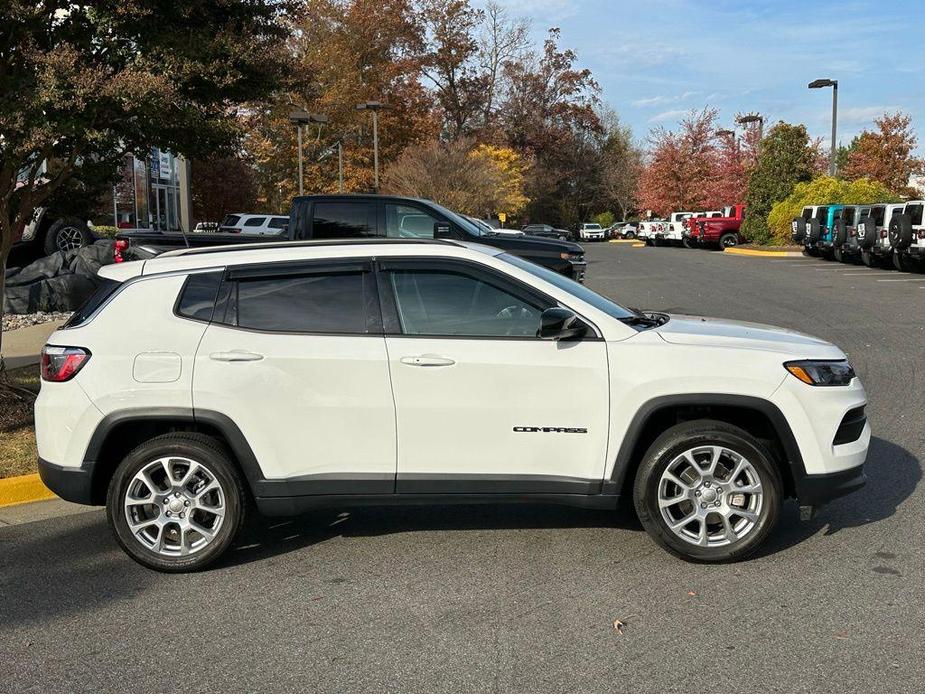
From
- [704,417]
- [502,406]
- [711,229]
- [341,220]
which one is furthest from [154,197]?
[704,417]

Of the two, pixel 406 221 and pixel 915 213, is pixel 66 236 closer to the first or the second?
pixel 406 221

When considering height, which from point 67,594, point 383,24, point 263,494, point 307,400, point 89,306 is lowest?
point 67,594

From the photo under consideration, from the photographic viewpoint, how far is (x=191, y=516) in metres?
4.85

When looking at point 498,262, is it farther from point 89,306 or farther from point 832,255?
point 832,255

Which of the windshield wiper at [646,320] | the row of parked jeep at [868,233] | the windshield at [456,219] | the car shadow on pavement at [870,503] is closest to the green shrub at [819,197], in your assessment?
the row of parked jeep at [868,233]

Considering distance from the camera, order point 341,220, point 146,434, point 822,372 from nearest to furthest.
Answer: point 822,372, point 146,434, point 341,220

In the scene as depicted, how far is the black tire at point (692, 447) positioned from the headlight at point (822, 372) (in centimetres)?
42

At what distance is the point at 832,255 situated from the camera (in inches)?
1228

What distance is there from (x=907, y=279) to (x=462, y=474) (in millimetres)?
20780

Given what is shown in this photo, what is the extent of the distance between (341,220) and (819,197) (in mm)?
30990

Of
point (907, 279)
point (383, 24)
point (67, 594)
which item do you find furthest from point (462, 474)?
point (383, 24)

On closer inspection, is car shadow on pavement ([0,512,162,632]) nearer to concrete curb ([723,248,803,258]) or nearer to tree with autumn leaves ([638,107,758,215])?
concrete curb ([723,248,803,258])

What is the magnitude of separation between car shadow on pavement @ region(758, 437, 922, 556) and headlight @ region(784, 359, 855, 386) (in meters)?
0.95

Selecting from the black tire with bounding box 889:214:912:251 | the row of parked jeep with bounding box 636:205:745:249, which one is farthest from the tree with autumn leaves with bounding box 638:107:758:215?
the black tire with bounding box 889:214:912:251
